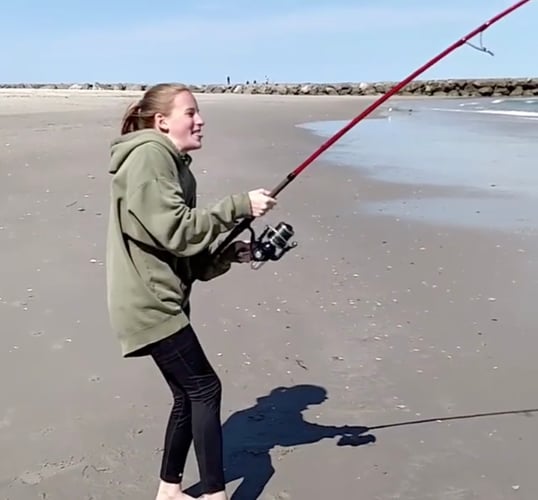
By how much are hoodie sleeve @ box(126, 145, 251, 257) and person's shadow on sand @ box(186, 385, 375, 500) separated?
115cm

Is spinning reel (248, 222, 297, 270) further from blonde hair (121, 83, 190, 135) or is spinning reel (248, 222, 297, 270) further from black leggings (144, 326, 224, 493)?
blonde hair (121, 83, 190, 135)

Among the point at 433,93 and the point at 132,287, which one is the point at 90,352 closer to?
the point at 132,287

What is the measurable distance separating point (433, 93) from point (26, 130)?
50.1m

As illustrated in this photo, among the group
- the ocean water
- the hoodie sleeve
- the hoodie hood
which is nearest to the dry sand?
the ocean water

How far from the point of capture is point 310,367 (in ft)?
14.7

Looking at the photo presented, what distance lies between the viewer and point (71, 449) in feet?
11.9

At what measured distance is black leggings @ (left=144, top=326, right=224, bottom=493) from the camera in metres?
2.89

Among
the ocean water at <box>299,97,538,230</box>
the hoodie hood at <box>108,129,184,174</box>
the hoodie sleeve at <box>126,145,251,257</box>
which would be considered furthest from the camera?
the ocean water at <box>299,97,538,230</box>

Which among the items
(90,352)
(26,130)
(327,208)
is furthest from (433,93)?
(90,352)

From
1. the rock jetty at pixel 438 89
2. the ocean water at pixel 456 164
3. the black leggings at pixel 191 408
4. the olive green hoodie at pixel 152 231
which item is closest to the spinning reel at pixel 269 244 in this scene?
the olive green hoodie at pixel 152 231

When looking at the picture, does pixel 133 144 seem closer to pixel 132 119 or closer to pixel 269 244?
pixel 132 119

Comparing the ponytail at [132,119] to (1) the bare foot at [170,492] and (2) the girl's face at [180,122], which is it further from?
(1) the bare foot at [170,492]

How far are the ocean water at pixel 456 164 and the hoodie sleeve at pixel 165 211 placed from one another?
5387mm

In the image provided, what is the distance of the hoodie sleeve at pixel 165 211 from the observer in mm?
2664
